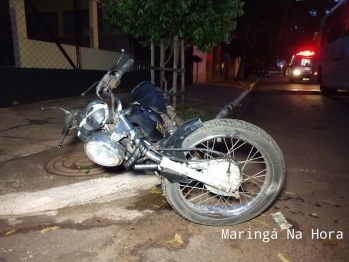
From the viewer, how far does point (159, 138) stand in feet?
9.94

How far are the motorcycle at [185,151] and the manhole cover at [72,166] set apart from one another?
1.10 meters

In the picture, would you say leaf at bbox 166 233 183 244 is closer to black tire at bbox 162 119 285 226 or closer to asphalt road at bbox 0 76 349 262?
asphalt road at bbox 0 76 349 262

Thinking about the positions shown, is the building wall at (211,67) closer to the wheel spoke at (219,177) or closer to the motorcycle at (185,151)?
the wheel spoke at (219,177)

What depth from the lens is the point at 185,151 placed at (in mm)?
2740

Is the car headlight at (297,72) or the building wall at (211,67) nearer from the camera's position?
the building wall at (211,67)

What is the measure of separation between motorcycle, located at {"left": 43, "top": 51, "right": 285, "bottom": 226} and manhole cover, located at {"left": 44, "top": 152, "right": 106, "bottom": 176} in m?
1.10

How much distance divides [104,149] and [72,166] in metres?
1.58

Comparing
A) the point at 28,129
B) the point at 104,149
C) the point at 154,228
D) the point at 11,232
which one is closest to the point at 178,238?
the point at 154,228

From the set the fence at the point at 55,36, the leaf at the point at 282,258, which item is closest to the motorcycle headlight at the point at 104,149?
the leaf at the point at 282,258

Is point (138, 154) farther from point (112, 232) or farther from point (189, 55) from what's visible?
point (189, 55)

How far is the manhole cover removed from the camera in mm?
3981

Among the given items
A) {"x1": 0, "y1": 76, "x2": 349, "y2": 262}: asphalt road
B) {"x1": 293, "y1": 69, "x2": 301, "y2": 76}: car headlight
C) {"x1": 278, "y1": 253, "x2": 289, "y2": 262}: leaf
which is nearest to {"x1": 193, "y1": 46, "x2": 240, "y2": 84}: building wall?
{"x1": 293, "y1": 69, "x2": 301, "y2": 76}: car headlight

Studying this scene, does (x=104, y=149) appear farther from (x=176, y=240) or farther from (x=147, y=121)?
(x=176, y=240)

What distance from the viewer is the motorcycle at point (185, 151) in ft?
8.73
